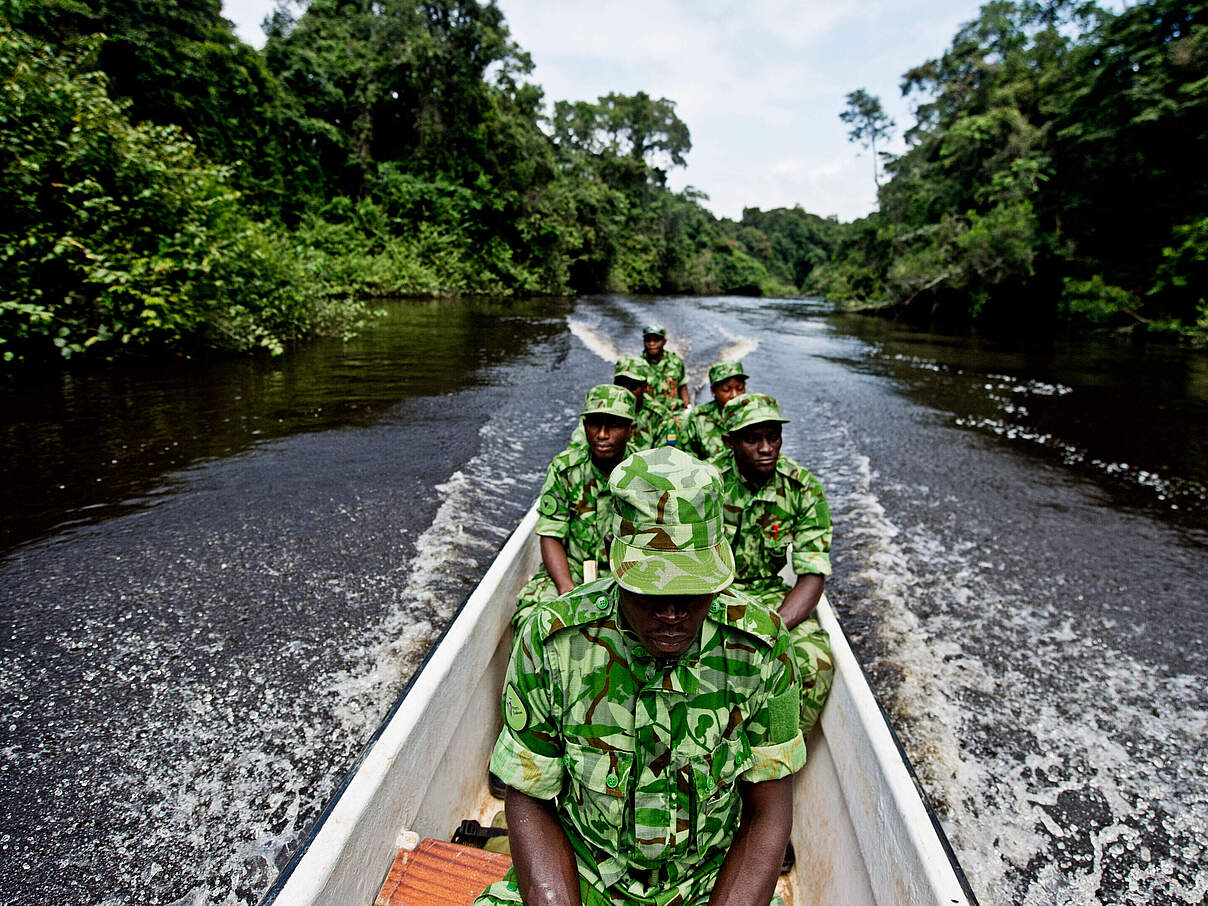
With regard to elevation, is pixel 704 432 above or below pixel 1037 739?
above

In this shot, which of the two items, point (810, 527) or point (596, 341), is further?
point (596, 341)

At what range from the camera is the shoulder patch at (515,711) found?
4.79ft

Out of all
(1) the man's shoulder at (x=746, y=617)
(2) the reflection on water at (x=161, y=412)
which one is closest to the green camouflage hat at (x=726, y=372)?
(1) the man's shoulder at (x=746, y=617)

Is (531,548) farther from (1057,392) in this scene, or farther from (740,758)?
(1057,392)

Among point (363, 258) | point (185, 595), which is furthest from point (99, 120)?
point (363, 258)

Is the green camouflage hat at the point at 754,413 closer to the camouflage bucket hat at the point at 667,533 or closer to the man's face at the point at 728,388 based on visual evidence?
the camouflage bucket hat at the point at 667,533

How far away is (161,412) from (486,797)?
670 cm

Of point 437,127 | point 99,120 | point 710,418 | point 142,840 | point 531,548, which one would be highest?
point 437,127

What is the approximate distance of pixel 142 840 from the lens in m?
2.52

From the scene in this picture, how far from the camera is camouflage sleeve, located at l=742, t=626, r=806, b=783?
1487 millimetres

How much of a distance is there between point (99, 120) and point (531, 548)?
7801 millimetres

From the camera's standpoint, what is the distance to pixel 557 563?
313 cm

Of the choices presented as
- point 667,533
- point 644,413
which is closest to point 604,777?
point 667,533

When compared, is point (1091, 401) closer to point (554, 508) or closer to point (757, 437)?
point (757, 437)
